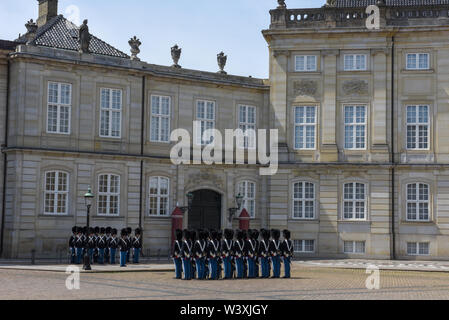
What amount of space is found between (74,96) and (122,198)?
5069 millimetres

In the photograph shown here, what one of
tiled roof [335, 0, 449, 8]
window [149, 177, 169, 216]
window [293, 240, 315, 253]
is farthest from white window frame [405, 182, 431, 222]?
window [149, 177, 169, 216]

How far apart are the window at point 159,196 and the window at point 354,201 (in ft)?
28.6

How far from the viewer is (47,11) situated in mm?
44344

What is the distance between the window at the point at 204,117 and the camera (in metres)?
40.1

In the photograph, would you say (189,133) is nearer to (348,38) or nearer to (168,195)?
(168,195)

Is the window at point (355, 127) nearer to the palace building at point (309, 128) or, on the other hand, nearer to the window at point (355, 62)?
the palace building at point (309, 128)

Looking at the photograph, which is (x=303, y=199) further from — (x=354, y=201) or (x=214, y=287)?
(x=214, y=287)

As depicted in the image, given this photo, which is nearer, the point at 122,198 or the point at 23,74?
the point at 23,74

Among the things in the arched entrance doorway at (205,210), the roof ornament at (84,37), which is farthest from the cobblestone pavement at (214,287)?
the roof ornament at (84,37)

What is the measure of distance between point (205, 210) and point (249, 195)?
8.36 ft

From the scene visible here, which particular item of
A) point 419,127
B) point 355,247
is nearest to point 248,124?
point 355,247

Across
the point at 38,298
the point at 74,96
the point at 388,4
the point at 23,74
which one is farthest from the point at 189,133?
the point at 38,298

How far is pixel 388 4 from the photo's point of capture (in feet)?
141

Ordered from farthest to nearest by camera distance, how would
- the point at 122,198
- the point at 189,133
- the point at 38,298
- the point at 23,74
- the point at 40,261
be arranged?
the point at 189,133
the point at 122,198
the point at 23,74
the point at 40,261
the point at 38,298
